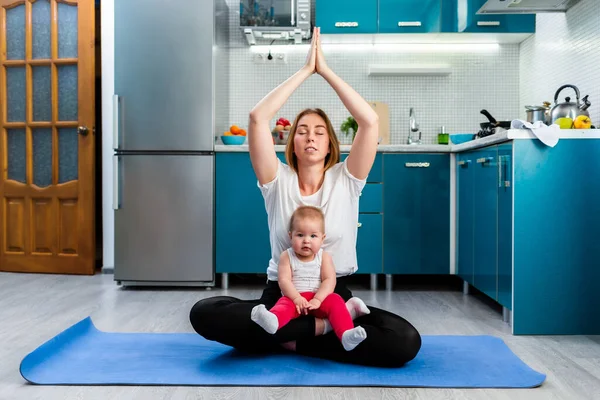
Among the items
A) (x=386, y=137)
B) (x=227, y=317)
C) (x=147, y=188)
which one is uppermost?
(x=386, y=137)

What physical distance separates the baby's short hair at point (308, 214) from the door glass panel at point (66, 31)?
Result: 3139 millimetres

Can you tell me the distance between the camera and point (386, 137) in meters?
4.33

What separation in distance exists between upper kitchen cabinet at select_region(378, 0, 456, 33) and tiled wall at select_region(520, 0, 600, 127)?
2.25 feet

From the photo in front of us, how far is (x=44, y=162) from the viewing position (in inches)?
182

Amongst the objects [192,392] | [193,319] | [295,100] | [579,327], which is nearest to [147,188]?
[295,100]

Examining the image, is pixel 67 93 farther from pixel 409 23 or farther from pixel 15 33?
pixel 409 23

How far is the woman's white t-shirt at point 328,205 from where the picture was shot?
87.7 inches

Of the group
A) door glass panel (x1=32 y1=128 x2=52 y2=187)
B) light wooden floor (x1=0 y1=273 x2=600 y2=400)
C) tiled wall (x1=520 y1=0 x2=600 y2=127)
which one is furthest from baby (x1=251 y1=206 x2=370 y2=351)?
door glass panel (x1=32 y1=128 x2=52 y2=187)

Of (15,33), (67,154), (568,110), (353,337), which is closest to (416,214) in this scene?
(568,110)

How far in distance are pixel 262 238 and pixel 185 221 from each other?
1.60 ft

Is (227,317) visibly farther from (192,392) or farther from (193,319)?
(192,392)

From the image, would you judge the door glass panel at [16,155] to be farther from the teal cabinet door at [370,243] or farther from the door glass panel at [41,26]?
the teal cabinet door at [370,243]

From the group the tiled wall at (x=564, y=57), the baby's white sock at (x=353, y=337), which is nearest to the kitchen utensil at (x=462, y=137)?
the tiled wall at (x=564, y=57)

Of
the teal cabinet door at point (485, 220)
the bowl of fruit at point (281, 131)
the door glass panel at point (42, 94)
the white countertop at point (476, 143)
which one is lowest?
the teal cabinet door at point (485, 220)
